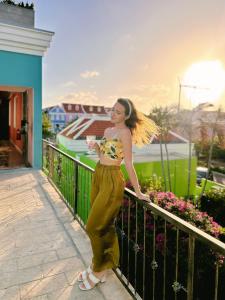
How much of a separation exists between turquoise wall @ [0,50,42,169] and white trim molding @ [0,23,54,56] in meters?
0.13

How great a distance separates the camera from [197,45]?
13344 mm

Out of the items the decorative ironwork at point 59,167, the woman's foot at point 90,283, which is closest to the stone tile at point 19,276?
the woman's foot at point 90,283

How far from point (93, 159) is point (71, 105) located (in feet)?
172

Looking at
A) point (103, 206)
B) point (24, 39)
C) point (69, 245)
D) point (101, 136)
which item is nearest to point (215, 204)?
point (101, 136)

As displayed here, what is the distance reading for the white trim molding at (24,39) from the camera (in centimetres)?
644

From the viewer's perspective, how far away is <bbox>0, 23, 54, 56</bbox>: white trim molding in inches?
253

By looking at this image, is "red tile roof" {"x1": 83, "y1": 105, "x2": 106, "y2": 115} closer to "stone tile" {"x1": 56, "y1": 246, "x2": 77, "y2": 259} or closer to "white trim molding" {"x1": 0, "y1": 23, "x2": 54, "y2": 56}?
"white trim molding" {"x1": 0, "y1": 23, "x2": 54, "y2": 56}

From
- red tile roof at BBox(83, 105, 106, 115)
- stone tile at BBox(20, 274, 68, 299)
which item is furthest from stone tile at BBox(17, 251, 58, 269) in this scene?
red tile roof at BBox(83, 105, 106, 115)

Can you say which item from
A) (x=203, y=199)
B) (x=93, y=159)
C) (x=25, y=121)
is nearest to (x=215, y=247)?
(x=25, y=121)

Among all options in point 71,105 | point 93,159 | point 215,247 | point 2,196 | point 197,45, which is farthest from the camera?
point 71,105

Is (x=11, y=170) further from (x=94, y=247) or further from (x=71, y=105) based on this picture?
(x=71, y=105)

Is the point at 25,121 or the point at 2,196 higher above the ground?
the point at 25,121

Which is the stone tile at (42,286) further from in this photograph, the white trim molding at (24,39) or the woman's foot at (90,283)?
the white trim molding at (24,39)

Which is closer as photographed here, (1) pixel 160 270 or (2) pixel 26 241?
(2) pixel 26 241
